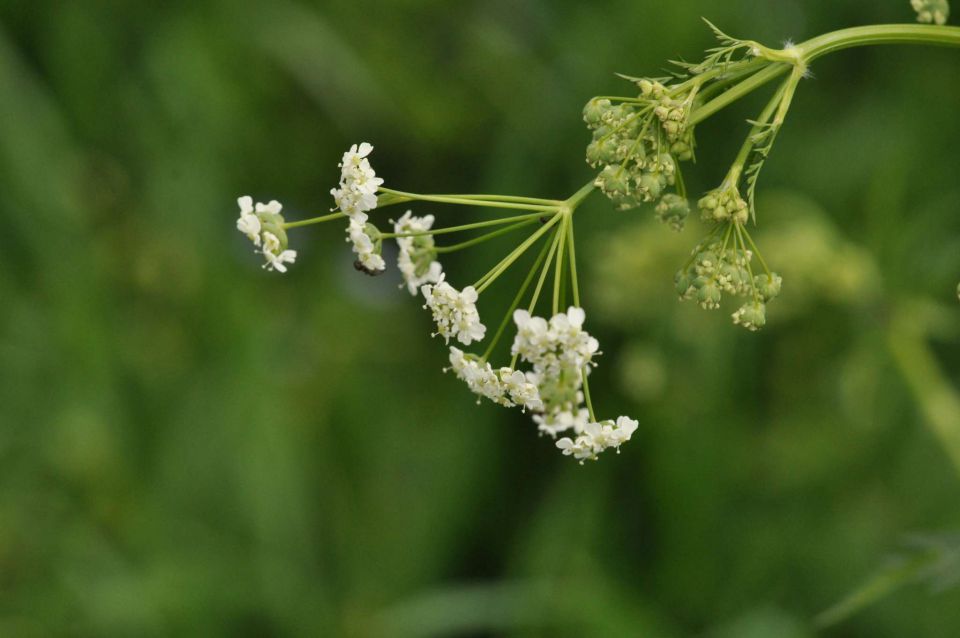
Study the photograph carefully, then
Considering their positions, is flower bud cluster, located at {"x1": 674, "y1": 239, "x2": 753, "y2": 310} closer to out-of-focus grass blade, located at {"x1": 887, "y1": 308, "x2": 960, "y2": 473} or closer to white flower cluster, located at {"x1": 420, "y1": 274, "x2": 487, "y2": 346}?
white flower cluster, located at {"x1": 420, "y1": 274, "x2": 487, "y2": 346}

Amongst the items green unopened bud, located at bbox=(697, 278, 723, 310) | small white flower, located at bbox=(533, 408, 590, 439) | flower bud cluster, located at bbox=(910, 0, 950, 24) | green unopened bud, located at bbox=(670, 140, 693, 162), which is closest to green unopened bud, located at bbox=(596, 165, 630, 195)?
green unopened bud, located at bbox=(670, 140, 693, 162)

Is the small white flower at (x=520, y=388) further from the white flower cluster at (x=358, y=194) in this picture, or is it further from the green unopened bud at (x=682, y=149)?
the green unopened bud at (x=682, y=149)

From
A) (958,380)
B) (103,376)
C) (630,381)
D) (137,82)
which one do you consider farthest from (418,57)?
(958,380)

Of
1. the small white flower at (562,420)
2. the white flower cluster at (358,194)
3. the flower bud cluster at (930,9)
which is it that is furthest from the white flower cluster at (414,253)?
the flower bud cluster at (930,9)

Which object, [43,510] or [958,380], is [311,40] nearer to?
[43,510]

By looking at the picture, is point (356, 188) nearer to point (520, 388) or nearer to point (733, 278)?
point (520, 388)

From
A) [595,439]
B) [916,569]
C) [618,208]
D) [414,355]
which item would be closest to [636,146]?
[618,208]
